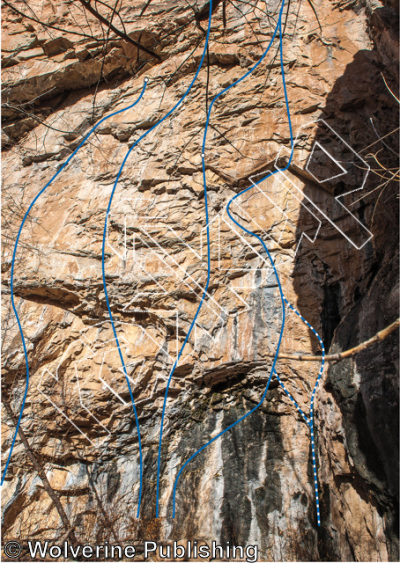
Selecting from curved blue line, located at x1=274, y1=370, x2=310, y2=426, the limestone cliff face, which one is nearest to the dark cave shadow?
the limestone cliff face

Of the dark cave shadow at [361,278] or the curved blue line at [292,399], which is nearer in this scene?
the dark cave shadow at [361,278]

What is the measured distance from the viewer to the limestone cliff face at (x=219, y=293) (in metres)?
2.86

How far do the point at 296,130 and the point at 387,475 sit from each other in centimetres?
296

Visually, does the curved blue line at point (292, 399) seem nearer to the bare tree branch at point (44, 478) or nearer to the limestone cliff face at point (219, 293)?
the limestone cliff face at point (219, 293)

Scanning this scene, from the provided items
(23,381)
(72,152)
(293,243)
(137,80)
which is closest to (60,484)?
(23,381)

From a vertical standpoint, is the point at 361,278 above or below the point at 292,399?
above

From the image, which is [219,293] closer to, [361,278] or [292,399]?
[292,399]

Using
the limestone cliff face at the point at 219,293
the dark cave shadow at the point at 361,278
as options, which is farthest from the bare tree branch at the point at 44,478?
the dark cave shadow at the point at 361,278

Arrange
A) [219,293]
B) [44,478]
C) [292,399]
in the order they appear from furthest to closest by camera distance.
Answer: [219,293] < [44,478] < [292,399]

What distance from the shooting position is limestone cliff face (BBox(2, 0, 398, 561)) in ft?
9.37

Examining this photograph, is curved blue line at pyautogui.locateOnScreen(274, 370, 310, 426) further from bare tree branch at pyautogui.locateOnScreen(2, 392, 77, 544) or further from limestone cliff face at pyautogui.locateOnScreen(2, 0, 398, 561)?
bare tree branch at pyautogui.locateOnScreen(2, 392, 77, 544)

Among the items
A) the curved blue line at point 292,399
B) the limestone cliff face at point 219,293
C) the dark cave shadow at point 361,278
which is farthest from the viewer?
the curved blue line at point 292,399

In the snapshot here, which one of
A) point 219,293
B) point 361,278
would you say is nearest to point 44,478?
point 219,293

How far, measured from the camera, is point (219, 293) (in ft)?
11.5
